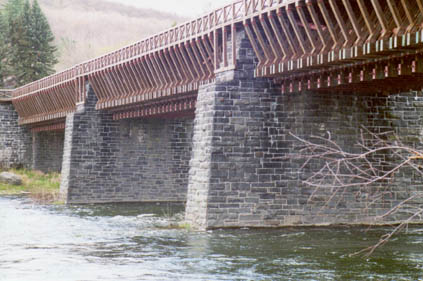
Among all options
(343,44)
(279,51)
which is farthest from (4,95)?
(343,44)

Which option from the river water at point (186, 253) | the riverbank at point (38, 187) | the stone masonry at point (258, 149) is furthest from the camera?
the riverbank at point (38, 187)

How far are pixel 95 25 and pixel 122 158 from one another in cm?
10722

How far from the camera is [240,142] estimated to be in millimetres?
23266

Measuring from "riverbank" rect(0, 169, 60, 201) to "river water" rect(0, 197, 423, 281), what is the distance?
498 inches

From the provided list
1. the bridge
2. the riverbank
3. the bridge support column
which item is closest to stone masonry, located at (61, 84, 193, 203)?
the riverbank

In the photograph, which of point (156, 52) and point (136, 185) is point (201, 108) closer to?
point (156, 52)

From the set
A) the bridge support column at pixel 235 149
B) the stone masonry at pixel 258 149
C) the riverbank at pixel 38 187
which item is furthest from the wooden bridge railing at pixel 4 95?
the bridge support column at pixel 235 149

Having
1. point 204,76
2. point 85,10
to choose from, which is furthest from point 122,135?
point 85,10

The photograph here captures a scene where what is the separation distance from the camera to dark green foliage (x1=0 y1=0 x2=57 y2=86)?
67.7 metres

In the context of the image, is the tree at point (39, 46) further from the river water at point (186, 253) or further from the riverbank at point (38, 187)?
the river water at point (186, 253)

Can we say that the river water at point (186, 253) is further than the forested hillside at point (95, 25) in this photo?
No

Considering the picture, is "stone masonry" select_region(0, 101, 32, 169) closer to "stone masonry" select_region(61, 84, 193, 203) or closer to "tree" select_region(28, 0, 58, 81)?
"tree" select_region(28, 0, 58, 81)

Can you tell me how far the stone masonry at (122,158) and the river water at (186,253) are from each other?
10110mm

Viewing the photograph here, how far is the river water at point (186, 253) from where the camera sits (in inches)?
567
